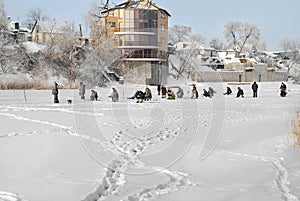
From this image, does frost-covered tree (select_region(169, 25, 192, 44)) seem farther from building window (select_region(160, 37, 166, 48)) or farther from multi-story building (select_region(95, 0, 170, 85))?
multi-story building (select_region(95, 0, 170, 85))

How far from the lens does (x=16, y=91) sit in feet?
99.0

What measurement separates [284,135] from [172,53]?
5722cm

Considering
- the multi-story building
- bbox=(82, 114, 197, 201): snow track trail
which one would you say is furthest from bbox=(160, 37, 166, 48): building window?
bbox=(82, 114, 197, 201): snow track trail

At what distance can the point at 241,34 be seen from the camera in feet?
315

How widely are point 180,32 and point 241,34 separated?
17.5 meters

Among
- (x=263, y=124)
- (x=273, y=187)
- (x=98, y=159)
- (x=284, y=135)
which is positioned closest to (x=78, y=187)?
(x=98, y=159)

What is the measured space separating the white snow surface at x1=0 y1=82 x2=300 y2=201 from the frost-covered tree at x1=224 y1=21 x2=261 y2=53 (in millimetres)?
82829

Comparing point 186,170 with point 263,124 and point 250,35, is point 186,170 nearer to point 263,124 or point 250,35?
point 263,124

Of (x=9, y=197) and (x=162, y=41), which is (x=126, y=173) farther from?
(x=162, y=41)

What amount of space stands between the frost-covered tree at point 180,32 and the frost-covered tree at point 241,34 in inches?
461

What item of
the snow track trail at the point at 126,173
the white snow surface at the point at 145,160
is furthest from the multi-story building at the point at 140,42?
the snow track trail at the point at 126,173

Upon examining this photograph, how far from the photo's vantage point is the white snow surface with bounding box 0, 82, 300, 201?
20.7ft

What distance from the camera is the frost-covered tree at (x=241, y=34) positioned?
93.8 metres

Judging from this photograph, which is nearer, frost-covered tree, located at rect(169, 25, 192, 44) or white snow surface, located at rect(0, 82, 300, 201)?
white snow surface, located at rect(0, 82, 300, 201)
